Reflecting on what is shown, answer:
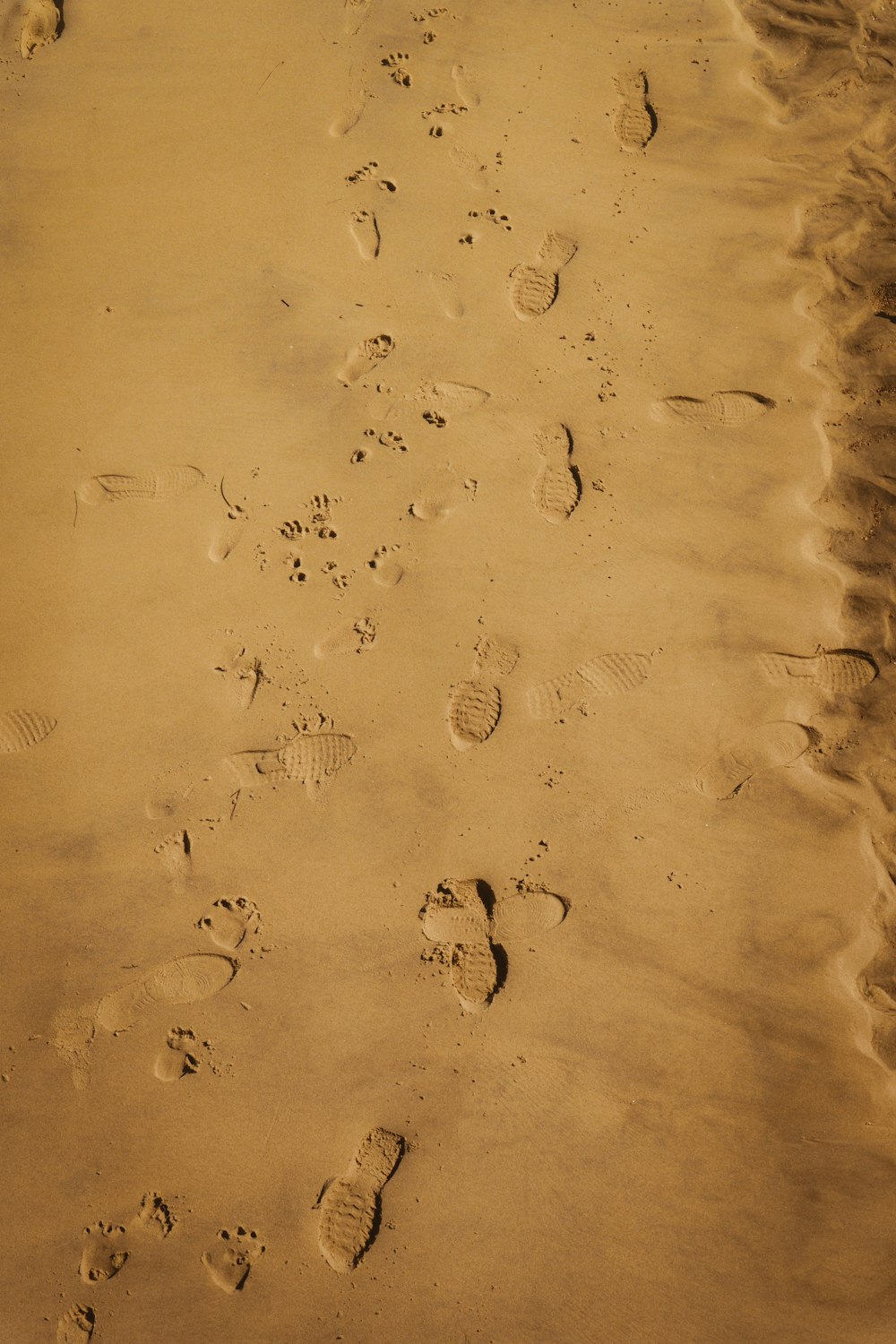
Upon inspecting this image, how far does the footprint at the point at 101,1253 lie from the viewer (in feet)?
6.72

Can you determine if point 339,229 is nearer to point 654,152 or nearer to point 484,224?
point 484,224

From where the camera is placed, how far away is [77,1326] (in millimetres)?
2037

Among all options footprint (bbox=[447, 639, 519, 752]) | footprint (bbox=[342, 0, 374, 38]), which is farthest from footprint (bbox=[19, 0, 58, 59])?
footprint (bbox=[447, 639, 519, 752])

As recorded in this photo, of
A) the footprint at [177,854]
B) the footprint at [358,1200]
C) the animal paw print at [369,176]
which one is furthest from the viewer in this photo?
the animal paw print at [369,176]

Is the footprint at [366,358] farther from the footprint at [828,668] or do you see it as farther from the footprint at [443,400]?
the footprint at [828,668]

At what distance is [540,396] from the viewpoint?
2162 millimetres

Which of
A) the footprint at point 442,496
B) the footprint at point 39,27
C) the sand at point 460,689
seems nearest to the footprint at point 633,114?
the sand at point 460,689

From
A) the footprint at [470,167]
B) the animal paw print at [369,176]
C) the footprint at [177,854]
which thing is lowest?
the footprint at [177,854]

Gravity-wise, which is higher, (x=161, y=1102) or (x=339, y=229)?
(x=339, y=229)

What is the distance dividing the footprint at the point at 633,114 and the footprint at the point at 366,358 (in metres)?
1.09

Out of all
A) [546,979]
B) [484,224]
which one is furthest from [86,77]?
[546,979]

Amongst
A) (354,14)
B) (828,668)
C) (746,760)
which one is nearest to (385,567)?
(746,760)

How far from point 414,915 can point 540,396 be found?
1801mm

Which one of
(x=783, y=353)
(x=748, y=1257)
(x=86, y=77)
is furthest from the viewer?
(x=86, y=77)
